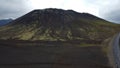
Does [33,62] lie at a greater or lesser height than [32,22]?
greater

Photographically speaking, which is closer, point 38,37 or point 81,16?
point 38,37

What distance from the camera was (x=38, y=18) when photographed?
18338cm

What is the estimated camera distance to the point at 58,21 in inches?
7052

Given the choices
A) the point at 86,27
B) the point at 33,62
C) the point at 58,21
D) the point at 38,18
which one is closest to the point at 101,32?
the point at 86,27

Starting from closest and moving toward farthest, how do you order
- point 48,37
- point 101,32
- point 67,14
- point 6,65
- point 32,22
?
point 6,65 < point 48,37 < point 101,32 < point 32,22 < point 67,14

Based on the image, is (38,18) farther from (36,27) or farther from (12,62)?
(12,62)

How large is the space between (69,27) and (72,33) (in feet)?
43.6

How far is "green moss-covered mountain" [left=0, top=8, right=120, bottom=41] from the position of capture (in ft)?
494

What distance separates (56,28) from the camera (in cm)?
16662

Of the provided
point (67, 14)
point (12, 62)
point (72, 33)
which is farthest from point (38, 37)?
point (12, 62)

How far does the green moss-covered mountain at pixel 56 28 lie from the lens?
151 meters

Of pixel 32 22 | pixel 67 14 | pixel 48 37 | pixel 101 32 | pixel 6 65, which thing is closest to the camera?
pixel 6 65

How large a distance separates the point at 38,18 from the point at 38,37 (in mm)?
37083

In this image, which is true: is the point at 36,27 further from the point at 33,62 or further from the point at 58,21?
the point at 33,62
